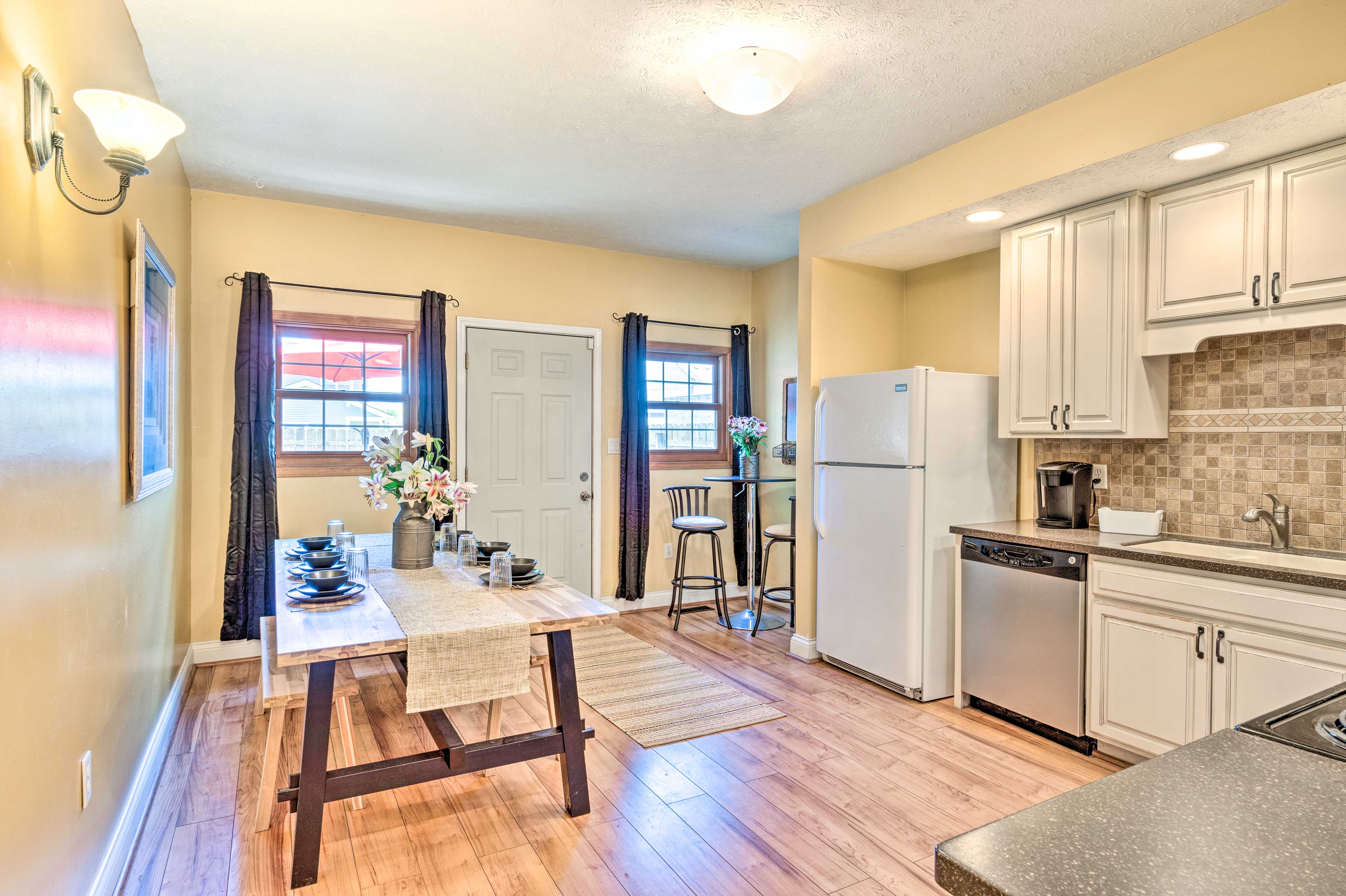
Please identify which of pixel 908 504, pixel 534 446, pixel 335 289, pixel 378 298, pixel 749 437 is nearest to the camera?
pixel 908 504

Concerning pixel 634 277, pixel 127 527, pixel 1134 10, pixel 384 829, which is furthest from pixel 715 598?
pixel 1134 10

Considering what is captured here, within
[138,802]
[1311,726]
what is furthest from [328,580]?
[1311,726]

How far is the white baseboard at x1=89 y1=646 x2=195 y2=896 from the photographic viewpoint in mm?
1979

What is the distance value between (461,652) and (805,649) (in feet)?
8.55

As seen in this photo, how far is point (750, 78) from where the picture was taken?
2529 mm

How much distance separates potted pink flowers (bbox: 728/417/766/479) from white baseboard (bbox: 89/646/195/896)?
11.9ft

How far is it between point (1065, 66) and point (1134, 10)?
34 centimetres

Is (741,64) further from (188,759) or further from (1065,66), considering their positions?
(188,759)

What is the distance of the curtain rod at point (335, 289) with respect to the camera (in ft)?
13.5

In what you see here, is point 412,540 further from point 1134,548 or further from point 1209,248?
point 1209,248

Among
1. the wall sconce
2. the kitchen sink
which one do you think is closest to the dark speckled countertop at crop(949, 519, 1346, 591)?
the kitchen sink

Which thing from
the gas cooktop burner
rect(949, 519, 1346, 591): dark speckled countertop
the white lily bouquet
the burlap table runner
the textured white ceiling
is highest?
the textured white ceiling

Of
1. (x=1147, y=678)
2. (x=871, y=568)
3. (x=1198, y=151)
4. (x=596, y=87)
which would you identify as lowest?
(x=1147, y=678)

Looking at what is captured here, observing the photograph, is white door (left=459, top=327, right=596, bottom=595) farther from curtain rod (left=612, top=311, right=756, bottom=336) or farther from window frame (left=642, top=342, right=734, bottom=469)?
window frame (left=642, top=342, right=734, bottom=469)
